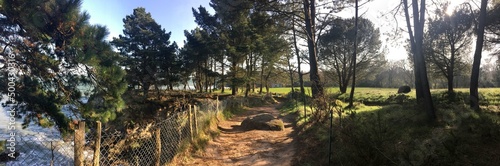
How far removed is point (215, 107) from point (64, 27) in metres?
8.02

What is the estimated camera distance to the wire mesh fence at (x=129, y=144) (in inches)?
132

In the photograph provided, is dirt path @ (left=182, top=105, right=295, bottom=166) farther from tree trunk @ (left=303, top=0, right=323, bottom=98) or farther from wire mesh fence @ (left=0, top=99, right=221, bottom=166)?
tree trunk @ (left=303, top=0, right=323, bottom=98)

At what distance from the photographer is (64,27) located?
12.4 ft

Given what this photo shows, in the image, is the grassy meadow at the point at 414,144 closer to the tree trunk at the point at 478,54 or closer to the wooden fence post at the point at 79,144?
the tree trunk at the point at 478,54

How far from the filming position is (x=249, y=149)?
711 cm

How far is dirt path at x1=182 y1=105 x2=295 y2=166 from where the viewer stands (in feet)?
19.8

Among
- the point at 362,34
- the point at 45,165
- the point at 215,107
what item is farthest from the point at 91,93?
the point at 362,34

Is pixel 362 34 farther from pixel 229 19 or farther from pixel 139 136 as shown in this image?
pixel 139 136

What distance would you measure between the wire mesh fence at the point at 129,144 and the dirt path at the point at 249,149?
62cm

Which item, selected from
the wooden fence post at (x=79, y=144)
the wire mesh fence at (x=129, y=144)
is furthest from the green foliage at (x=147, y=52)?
the wooden fence post at (x=79, y=144)

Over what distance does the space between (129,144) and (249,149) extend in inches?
140

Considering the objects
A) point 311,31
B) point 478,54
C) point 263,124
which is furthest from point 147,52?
point 478,54

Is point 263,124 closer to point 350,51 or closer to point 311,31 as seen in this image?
point 311,31

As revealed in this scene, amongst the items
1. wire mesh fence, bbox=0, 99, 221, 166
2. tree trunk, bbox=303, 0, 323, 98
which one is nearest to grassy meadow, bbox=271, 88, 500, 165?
wire mesh fence, bbox=0, 99, 221, 166
